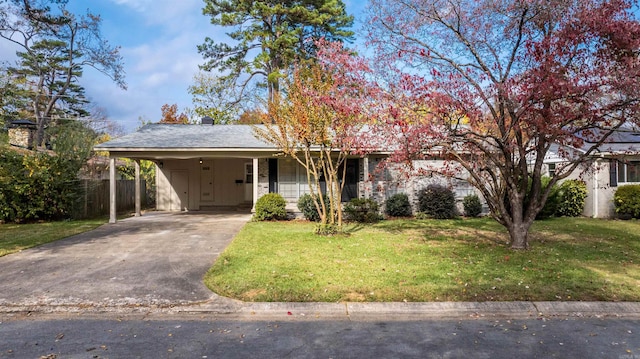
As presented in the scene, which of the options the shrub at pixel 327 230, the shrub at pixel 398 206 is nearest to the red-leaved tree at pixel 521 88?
the shrub at pixel 327 230

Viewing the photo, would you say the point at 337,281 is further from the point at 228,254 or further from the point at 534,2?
the point at 534,2

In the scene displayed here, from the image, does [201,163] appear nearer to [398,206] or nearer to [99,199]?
[99,199]

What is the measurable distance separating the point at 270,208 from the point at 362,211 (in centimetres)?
316

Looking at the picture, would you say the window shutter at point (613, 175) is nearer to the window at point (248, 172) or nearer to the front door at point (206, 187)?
the window at point (248, 172)

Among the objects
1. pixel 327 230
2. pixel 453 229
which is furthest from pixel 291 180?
pixel 453 229

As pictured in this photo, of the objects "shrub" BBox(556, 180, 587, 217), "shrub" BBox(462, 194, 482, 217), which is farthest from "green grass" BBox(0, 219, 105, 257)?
"shrub" BBox(556, 180, 587, 217)

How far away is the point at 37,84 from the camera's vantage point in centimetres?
2842

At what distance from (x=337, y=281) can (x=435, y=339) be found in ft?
7.08

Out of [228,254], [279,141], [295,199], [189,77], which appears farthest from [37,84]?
[228,254]

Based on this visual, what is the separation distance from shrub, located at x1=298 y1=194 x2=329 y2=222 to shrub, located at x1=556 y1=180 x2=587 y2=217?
8.54 m

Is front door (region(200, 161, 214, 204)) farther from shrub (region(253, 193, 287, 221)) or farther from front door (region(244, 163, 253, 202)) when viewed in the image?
shrub (region(253, 193, 287, 221))

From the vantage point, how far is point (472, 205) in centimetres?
1509

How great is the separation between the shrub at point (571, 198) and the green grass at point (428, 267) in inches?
141

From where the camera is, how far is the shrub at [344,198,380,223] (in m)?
13.8
